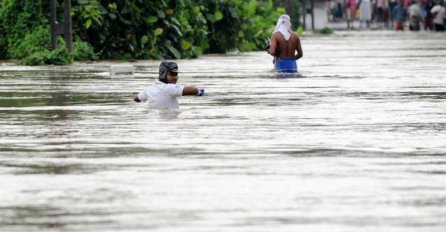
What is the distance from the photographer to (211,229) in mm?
8859

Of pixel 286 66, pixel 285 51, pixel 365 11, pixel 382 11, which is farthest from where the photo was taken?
pixel 382 11

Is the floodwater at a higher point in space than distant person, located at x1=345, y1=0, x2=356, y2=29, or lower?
higher

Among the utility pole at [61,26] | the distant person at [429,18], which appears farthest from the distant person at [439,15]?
the utility pole at [61,26]

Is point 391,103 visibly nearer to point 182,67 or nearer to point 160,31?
point 182,67

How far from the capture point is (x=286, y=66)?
27.7 m

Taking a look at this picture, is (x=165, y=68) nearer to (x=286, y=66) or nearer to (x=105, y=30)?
(x=286, y=66)

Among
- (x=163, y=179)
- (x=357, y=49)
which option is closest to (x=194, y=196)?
(x=163, y=179)

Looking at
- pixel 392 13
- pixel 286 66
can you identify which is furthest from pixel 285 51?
pixel 392 13

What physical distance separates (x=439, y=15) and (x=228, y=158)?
55448 mm

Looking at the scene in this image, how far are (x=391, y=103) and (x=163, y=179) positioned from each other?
870 cm

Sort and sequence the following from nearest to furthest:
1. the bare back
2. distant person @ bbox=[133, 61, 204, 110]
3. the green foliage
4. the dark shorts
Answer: distant person @ bbox=[133, 61, 204, 110], the dark shorts, the bare back, the green foliage

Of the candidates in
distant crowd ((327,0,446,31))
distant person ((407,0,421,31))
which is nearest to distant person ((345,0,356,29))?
distant crowd ((327,0,446,31))

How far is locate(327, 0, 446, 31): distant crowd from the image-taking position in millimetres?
69062

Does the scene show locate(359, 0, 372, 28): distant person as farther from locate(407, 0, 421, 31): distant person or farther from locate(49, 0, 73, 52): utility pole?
locate(49, 0, 73, 52): utility pole
